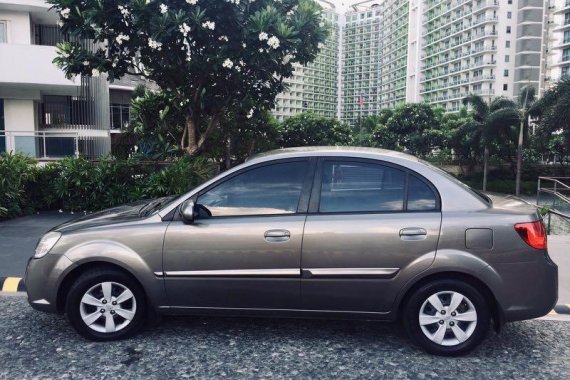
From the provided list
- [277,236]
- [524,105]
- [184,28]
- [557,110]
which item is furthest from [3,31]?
[524,105]

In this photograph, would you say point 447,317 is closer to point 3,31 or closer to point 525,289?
point 525,289

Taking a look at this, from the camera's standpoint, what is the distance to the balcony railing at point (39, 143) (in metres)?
13.1

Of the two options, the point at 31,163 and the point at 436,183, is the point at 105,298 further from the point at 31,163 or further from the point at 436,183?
the point at 31,163

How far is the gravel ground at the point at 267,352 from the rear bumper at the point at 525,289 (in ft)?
1.40

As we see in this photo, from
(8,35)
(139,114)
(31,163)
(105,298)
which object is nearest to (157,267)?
(105,298)

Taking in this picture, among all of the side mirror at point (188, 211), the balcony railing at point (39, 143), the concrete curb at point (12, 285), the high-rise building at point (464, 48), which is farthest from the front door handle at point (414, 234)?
the high-rise building at point (464, 48)

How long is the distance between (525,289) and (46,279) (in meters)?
3.68

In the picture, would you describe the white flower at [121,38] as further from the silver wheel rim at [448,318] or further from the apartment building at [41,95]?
the silver wheel rim at [448,318]

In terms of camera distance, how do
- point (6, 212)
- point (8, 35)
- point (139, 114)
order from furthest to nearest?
point (8, 35) → point (139, 114) → point (6, 212)

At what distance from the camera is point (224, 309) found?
4027 mm

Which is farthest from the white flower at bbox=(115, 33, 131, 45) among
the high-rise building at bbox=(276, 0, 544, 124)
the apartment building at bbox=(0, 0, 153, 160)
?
the high-rise building at bbox=(276, 0, 544, 124)

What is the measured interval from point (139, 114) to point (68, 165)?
9.27ft

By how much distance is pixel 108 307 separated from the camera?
13.5 ft

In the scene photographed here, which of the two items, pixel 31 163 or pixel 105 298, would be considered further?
pixel 31 163
